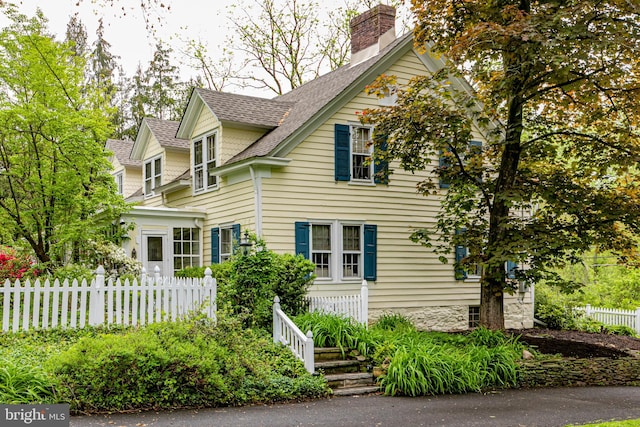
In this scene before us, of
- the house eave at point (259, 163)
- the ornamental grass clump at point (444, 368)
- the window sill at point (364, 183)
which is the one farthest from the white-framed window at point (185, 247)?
the ornamental grass clump at point (444, 368)

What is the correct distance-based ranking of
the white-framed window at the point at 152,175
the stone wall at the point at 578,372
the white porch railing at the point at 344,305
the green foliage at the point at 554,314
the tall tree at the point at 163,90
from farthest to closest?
the tall tree at the point at 163,90 < the white-framed window at the point at 152,175 < the green foliage at the point at 554,314 < the white porch railing at the point at 344,305 < the stone wall at the point at 578,372

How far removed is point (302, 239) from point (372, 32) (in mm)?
6863

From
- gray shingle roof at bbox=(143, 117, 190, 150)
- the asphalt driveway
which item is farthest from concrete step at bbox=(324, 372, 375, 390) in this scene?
gray shingle roof at bbox=(143, 117, 190, 150)

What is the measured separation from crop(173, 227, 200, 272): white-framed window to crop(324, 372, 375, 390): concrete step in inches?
323

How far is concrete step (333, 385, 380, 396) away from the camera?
30.2 ft

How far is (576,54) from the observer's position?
10297 mm

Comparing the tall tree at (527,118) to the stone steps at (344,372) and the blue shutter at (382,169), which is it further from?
the stone steps at (344,372)

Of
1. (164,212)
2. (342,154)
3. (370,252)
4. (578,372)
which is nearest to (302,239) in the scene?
(370,252)

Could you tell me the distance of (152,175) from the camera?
66.7ft

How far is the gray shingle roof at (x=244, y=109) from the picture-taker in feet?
52.0

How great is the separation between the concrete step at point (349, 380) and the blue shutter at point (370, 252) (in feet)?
17.7

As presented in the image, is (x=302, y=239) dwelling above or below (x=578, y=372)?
above

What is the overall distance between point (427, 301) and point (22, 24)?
12152 mm

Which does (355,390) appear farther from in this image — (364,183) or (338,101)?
(338,101)
